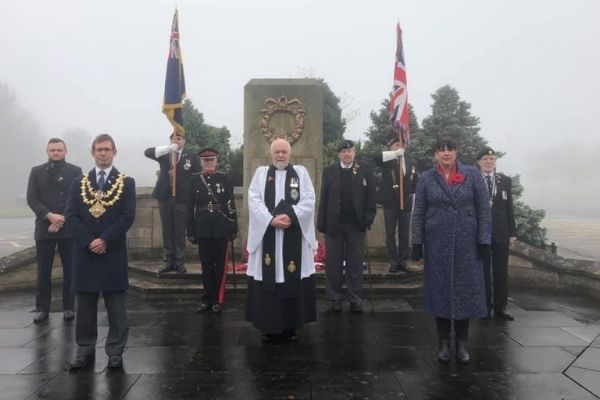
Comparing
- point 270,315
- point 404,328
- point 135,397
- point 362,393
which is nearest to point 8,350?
point 135,397

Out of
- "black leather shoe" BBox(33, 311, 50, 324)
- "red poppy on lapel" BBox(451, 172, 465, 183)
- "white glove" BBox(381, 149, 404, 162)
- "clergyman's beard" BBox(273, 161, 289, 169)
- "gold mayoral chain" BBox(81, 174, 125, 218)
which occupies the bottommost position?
"black leather shoe" BBox(33, 311, 50, 324)

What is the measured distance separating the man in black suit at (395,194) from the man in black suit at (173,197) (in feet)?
10.0

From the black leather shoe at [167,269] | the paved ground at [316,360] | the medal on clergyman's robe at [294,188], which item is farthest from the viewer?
the black leather shoe at [167,269]

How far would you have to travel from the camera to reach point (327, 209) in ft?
21.0

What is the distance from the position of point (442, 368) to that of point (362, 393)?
96cm

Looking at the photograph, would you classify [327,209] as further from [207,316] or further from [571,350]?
[571,350]

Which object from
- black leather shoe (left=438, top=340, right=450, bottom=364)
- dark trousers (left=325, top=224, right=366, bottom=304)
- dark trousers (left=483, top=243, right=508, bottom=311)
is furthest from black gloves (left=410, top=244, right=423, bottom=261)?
dark trousers (left=483, top=243, right=508, bottom=311)

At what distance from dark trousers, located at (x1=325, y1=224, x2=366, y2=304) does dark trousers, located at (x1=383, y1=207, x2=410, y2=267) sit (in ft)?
5.42

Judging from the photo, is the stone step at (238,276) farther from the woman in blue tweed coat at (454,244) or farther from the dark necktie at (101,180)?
the dark necktie at (101,180)

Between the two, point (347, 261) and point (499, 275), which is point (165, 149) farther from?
point (499, 275)

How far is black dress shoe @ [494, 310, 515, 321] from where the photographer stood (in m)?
6.13

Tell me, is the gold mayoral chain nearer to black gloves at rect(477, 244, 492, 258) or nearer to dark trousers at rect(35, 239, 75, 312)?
dark trousers at rect(35, 239, 75, 312)

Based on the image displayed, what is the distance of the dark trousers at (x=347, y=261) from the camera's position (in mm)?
6410

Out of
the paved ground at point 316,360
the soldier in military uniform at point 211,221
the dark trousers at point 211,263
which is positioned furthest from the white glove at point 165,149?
the paved ground at point 316,360
